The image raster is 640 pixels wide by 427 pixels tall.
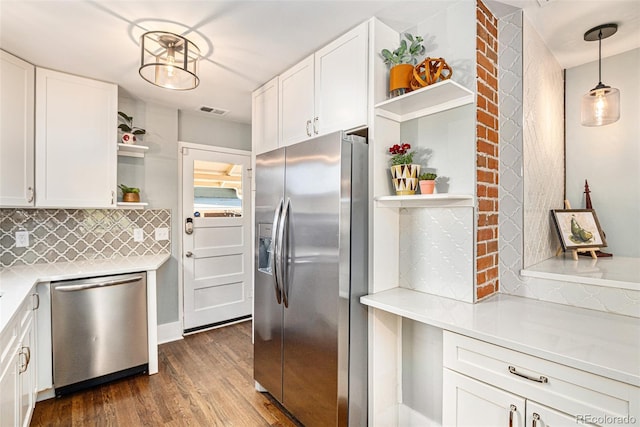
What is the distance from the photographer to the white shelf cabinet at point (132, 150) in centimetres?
290

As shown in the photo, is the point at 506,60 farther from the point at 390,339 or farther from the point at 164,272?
the point at 164,272

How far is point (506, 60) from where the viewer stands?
74.9 inches

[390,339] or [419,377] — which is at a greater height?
[390,339]

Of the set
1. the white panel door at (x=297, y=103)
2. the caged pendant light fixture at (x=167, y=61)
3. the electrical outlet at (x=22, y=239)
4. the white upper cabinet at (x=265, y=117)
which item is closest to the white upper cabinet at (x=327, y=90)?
the white panel door at (x=297, y=103)

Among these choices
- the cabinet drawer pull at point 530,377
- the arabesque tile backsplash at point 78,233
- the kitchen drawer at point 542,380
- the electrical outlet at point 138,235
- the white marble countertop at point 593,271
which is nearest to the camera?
the kitchen drawer at point 542,380

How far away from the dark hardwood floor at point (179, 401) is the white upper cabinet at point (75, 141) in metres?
1.48

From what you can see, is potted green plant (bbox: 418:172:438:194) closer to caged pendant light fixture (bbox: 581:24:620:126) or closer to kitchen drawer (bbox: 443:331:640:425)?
kitchen drawer (bbox: 443:331:640:425)

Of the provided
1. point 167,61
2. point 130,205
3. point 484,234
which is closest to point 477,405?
point 484,234

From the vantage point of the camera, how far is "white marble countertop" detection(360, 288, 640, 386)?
3.51 ft

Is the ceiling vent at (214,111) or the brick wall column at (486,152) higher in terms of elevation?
the ceiling vent at (214,111)

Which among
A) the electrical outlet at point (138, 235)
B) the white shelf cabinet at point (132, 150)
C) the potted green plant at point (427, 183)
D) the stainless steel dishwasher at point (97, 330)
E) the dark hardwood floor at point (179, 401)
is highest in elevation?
the white shelf cabinet at point (132, 150)

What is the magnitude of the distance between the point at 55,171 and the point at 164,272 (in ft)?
4.46

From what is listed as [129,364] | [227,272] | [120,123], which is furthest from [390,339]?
[120,123]

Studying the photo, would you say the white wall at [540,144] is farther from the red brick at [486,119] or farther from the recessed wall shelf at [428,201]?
the recessed wall shelf at [428,201]
